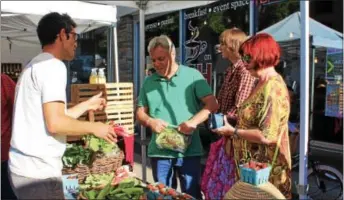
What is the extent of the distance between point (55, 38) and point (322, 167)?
3.60 meters

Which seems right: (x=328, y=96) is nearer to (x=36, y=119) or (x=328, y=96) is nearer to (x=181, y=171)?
(x=181, y=171)

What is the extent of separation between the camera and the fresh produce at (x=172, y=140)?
291cm

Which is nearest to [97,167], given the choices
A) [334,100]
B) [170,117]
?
[170,117]

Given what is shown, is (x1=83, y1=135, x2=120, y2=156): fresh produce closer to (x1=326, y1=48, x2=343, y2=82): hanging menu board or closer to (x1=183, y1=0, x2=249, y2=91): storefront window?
(x1=326, y1=48, x2=343, y2=82): hanging menu board

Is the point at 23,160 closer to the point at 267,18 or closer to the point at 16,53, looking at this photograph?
the point at 267,18

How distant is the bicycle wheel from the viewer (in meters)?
4.70

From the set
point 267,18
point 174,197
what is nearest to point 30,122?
point 174,197

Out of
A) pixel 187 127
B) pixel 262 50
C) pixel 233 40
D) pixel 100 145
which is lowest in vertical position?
pixel 100 145

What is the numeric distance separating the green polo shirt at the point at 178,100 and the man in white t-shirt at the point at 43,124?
918 millimetres

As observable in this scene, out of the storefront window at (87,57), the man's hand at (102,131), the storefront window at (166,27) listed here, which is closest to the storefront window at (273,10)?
the storefront window at (166,27)

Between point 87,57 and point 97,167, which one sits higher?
point 87,57

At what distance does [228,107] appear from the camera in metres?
2.80

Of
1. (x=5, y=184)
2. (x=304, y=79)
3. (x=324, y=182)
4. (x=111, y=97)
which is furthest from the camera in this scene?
(x=324, y=182)

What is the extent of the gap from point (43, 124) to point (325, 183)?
369cm
